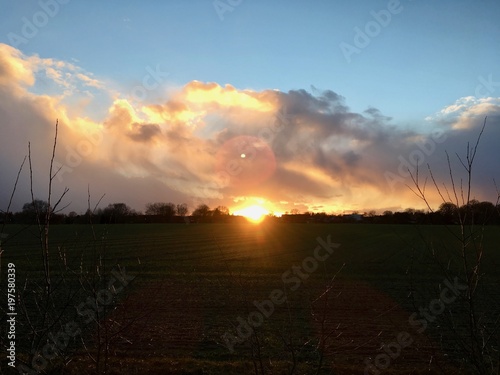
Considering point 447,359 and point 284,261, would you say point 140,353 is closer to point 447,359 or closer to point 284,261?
point 447,359

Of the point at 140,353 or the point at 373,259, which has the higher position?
the point at 373,259

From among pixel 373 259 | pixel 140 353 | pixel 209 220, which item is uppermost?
pixel 209 220

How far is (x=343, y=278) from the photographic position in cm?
2431

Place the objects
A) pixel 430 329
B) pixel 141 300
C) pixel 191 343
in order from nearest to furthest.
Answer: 1. pixel 191 343
2. pixel 430 329
3. pixel 141 300

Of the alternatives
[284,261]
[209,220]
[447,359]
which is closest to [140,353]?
[447,359]

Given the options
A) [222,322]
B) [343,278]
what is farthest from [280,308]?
[343,278]

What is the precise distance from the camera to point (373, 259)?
1373 inches

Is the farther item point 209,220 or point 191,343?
point 209,220

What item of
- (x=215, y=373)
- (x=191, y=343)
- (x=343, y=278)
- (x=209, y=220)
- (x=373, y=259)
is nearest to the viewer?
(x=215, y=373)

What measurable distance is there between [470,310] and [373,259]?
3344 cm

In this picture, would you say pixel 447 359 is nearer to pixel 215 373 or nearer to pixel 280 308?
pixel 215 373

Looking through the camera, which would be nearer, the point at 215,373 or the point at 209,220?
the point at 215,373

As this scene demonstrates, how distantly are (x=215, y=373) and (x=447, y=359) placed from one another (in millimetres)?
5577

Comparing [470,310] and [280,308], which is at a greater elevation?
[470,310]
